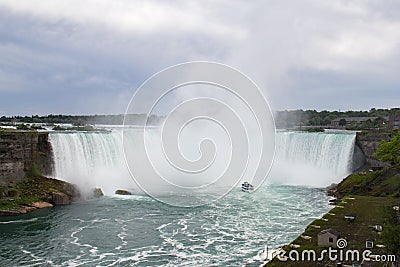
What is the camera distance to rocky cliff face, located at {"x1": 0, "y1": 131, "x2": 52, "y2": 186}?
22833mm

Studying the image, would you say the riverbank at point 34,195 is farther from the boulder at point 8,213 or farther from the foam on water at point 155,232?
the foam on water at point 155,232

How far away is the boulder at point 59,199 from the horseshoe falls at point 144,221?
0.70 meters

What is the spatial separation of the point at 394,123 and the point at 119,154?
3145 cm

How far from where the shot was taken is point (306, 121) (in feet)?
217

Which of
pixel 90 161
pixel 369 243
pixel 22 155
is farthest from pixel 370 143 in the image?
pixel 22 155

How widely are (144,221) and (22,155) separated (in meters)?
10.4

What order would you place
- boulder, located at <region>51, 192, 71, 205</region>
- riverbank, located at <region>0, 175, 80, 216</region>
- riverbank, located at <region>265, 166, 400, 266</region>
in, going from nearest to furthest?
riverbank, located at <region>265, 166, 400, 266</region> < riverbank, located at <region>0, 175, 80, 216</region> < boulder, located at <region>51, 192, 71, 205</region>

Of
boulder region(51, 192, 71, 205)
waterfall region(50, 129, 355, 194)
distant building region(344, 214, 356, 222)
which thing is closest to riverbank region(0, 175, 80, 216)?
boulder region(51, 192, 71, 205)

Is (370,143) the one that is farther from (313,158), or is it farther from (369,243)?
(369,243)

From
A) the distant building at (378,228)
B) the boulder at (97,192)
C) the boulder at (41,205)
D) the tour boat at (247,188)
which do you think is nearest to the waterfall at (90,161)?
the boulder at (97,192)

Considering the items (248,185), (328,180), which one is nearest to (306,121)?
(328,180)

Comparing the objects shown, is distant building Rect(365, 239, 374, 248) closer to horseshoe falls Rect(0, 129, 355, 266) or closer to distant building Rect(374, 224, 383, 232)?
distant building Rect(374, 224, 383, 232)

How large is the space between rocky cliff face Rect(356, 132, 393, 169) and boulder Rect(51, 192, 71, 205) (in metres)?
20.1

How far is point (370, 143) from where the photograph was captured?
94.9 ft
